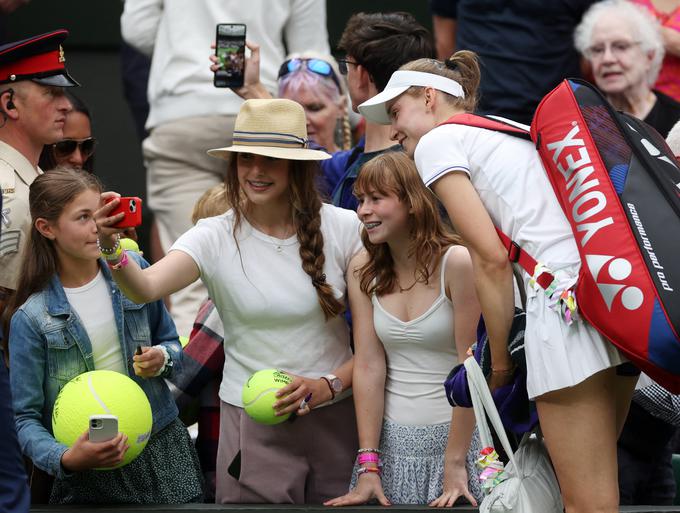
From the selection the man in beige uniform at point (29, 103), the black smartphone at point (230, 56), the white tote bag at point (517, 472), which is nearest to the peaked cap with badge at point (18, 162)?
the man in beige uniform at point (29, 103)

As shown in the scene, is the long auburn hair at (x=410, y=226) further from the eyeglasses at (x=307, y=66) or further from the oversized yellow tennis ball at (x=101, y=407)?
the eyeglasses at (x=307, y=66)

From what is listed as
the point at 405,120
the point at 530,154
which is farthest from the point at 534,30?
the point at 530,154

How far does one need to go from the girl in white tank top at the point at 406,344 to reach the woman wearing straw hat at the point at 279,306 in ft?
0.44

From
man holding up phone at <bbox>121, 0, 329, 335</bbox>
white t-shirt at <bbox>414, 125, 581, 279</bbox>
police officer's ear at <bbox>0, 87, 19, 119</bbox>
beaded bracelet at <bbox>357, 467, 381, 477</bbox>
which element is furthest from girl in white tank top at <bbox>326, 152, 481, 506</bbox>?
man holding up phone at <bbox>121, 0, 329, 335</bbox>

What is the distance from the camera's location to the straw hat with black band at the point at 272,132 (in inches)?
Answer: 177

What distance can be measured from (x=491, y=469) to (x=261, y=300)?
1.09 meters

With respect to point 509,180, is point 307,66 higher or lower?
lower

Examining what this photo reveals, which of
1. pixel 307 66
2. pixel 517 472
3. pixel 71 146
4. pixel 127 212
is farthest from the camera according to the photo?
pixel 307 66

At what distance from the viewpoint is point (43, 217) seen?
171 inches

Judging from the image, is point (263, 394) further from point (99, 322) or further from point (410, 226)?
point (410, 226)

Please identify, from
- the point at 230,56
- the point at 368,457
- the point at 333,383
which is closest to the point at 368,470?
the point at 368,457

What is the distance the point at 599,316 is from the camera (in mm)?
3229

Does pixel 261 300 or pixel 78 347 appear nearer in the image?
pixel 78 347

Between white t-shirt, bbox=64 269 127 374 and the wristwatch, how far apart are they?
682mm
